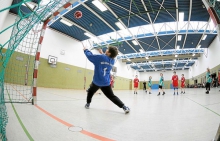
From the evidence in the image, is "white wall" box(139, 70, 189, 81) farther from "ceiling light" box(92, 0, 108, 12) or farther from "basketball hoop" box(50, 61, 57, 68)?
"ceiling light" box(92, 0, 108, 12)

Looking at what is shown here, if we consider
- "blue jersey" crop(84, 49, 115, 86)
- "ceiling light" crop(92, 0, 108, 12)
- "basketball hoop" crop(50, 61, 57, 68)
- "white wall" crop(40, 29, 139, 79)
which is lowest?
"blue jersey" crop(84, 49, 115, 86)

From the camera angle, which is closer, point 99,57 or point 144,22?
point 99,57

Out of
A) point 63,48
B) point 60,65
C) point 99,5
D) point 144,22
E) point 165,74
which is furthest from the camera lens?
point 165,74

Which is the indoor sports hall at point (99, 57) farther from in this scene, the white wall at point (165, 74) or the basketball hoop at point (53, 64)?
the white wall at point (165, 74)

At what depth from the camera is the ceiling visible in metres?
11.4

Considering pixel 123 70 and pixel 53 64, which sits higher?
pixel 123 70

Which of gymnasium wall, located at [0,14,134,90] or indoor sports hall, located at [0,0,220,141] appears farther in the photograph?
gymnasium wall, located at [0,14,134,90]

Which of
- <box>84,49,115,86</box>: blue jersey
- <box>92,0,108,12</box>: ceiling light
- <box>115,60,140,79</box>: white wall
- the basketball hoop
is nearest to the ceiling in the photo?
<box>92,0,108,12</box>: ceiling light

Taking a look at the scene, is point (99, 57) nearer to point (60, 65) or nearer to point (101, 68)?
point (101, 68)

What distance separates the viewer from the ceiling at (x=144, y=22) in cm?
1136

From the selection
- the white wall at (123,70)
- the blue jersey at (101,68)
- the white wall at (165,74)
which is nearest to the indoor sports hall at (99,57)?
the blue jersey at (101,68)

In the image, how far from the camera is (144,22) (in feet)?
46.2

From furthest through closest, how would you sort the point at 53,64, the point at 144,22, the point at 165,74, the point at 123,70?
the point at 165,74
the point at 123,70
the point at 53,64
the point at 144,22

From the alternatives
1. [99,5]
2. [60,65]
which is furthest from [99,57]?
[60,65]
